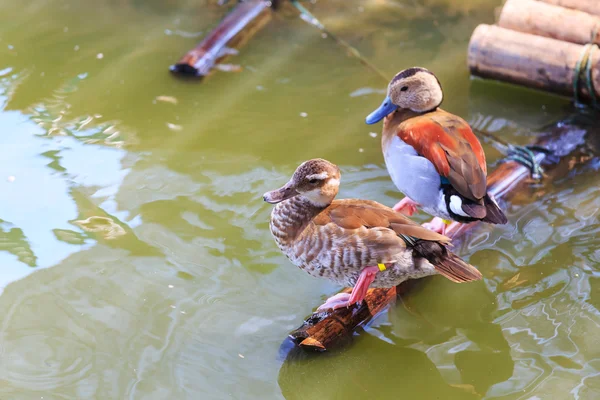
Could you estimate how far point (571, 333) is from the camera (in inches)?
127

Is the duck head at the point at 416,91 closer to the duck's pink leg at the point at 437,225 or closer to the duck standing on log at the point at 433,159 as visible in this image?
→ the duck standing on log at the point at 433,159

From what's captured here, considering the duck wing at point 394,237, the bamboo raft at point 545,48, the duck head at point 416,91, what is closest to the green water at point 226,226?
the bamboo raft at point 545,48

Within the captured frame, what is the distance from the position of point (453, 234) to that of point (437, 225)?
140 millimetres

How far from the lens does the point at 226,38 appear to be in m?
5.48

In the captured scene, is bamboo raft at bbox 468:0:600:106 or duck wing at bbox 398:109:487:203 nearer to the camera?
duck wing at bbox 398:109:487:203

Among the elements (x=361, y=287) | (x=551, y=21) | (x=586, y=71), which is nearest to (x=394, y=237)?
(x=361, y=287)

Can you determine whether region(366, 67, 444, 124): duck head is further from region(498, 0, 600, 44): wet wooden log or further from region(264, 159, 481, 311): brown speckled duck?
region(498, 0, 600, 44): wet wooden log

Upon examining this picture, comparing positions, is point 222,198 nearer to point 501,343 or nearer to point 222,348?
point 222,348

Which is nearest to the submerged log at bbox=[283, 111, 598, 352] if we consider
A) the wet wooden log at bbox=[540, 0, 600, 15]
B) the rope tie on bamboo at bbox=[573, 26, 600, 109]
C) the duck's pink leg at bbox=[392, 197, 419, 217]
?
the rope tie on bamboo at bbox=[573, 26, 600, 109]

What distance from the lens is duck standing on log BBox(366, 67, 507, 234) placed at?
3.39 m

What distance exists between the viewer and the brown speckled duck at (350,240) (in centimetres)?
306

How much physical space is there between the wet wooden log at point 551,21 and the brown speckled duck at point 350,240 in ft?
8.28

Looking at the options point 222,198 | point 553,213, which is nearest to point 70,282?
point 222,198

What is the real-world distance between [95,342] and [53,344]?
0.19 meters
